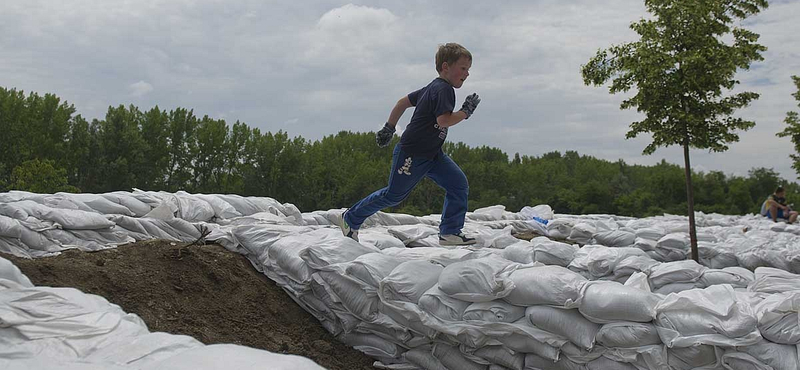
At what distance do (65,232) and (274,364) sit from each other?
4.30 m

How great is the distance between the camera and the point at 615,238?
7758 millimetres

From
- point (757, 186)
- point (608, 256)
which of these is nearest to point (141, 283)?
point (608, 256)

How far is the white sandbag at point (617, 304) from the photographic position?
2854 millimetres

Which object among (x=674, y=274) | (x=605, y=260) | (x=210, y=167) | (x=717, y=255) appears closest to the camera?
(x=674, y=274)

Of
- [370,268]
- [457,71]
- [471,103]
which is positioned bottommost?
[370,268]

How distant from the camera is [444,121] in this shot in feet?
12.3

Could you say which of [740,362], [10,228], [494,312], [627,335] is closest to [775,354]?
[740,362]

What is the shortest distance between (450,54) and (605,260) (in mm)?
2215

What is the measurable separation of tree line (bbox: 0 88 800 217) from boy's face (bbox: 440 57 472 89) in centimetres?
1579

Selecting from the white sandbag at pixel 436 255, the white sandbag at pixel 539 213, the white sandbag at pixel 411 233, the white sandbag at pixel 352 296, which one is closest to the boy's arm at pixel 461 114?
the white sandbag at pixel 436 255

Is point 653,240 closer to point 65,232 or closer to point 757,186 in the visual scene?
point 65,232

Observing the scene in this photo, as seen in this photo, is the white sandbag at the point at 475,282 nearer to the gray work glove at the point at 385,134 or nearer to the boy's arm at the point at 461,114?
the boy's arm at the point at 461,114

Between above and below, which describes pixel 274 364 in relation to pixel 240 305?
above

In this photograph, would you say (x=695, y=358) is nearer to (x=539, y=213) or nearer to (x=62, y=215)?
(x=62, y=215)
